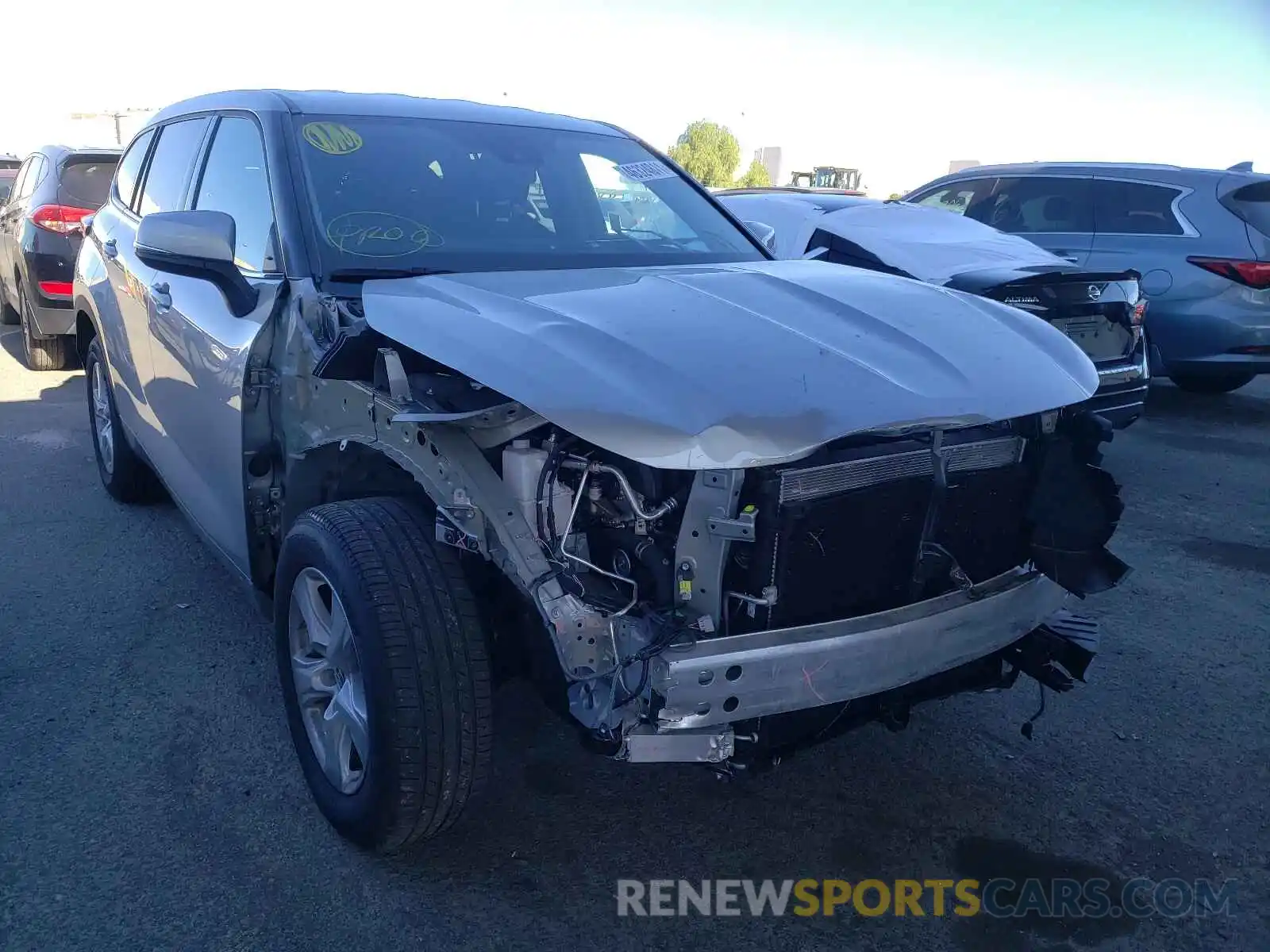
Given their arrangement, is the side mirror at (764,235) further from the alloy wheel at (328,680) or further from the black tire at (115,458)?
the black tire at (115,458)

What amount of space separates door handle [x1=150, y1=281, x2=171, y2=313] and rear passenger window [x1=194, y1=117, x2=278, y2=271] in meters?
0.33

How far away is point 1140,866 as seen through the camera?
264 cm

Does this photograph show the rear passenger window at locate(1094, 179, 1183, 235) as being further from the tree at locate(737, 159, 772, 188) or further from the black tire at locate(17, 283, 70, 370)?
the tree at locate(737, 159, 772, 188)

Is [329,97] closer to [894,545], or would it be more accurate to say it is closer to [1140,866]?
[894,545]

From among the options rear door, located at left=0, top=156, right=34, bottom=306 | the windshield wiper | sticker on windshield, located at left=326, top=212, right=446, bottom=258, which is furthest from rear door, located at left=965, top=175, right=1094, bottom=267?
rear door, located at left=0, top=156, right=34, bottom=306

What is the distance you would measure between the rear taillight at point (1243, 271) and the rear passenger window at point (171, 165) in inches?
266

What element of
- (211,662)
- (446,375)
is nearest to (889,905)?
(446,375)

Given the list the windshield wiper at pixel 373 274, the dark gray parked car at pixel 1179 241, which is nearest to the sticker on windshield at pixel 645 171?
the windshield wiper at pixel 373 274

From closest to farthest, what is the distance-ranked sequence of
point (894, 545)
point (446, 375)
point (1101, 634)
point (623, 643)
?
point (623, 643) → point (894, 545) → point (446, 375) → point (1101, 634)

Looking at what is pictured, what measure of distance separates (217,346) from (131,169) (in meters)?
2.22

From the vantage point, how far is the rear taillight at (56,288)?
313 inches

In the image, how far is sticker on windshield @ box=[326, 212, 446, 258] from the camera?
9.66 feet

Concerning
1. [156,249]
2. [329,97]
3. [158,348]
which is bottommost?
[158,348]

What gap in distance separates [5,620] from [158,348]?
48.0 inches
